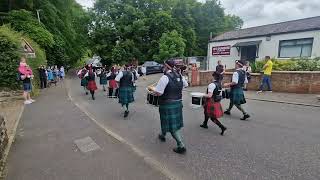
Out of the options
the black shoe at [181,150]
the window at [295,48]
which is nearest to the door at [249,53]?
the window at [295,48]

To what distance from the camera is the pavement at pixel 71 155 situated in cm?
378

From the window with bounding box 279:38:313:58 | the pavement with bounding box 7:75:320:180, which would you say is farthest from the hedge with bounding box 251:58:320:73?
the window with bounding box 279:38:313:58

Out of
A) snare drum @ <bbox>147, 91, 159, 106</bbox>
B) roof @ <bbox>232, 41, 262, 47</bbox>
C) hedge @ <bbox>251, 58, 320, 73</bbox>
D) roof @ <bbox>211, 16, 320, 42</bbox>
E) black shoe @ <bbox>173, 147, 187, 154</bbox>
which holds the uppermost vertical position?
roof @ <bbox>211, 16, 320, 42</bbox>

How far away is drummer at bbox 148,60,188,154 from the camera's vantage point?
4.28m

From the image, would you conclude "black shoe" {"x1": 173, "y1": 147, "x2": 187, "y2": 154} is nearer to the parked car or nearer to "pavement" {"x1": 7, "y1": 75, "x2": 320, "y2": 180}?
"pavement" {"x1": 7, "y1": 75, "x2": 320, "y2": 180}

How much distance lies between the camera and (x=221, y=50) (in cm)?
2350

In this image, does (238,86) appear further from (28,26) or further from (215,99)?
(28,26)

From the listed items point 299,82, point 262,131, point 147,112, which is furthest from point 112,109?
point 299,82

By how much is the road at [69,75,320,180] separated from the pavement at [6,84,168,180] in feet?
1.32

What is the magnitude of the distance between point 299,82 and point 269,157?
7843 millimetres

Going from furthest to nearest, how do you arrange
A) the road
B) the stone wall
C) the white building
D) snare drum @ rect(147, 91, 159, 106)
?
1. the white building
2. the stone wall
3. snare drum @ rect(147, 91, 159, 106)
4. the road

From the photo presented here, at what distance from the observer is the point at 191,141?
16.8ft

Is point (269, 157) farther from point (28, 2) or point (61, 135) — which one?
point (28, 2)

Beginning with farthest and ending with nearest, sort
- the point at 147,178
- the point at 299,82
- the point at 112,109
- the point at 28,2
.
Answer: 1. the point at 28,2
2. the point at 299,82
3. the point at 112,109
4. the point at 147,178
